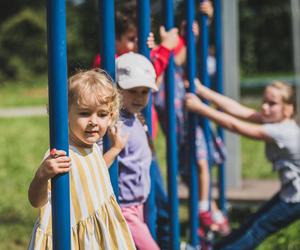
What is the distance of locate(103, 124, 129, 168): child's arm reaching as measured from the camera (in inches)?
114

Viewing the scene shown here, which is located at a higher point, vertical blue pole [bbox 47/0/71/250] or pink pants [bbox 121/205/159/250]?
vertical blue pole [bbox 47/0/71/250]

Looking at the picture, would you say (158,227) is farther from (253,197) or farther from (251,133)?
(253,197)

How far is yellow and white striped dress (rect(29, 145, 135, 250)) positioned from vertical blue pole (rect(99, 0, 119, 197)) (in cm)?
20

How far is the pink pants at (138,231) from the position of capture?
10.9ft

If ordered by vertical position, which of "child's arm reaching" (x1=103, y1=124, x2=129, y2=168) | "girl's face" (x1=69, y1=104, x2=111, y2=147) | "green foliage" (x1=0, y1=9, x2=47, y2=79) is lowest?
"child's arm reaching" (x1=103, y1=124, x2=129, y2=168)

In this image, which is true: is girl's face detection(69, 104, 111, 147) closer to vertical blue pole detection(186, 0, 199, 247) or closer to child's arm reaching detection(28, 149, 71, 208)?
child's arm reaching detection(28, 149, 71, 208)

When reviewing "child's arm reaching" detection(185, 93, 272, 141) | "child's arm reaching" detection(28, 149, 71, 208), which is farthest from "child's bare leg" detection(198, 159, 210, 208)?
"child's arm reaching" detection(28, 149, 71, 208)

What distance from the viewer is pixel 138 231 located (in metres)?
3.33

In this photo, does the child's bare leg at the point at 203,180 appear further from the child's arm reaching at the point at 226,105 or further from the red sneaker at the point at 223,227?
the child's arm reaching at the point at 226,105

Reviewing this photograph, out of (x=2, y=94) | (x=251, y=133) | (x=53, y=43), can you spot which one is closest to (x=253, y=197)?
(x=251, y=133)

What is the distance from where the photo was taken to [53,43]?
2367 mm

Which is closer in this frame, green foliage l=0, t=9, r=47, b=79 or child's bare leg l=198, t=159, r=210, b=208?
child's bare leg l=198, t=159, r=210, b=208

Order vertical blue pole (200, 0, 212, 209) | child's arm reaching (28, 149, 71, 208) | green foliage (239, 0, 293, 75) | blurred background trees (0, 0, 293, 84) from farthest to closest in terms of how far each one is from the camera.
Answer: green foliage (239, 0, 293, 75), blurred background trees (0, 0, 293, 84), vertical blue pole (200, 0, 212, 209), child's arm reaching (28, 149, 71, 208)

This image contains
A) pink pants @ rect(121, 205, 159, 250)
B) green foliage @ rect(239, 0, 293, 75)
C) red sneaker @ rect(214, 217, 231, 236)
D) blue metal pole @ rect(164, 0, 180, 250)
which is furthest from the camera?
green foliage @ rect(239, 0, 293, 75)
